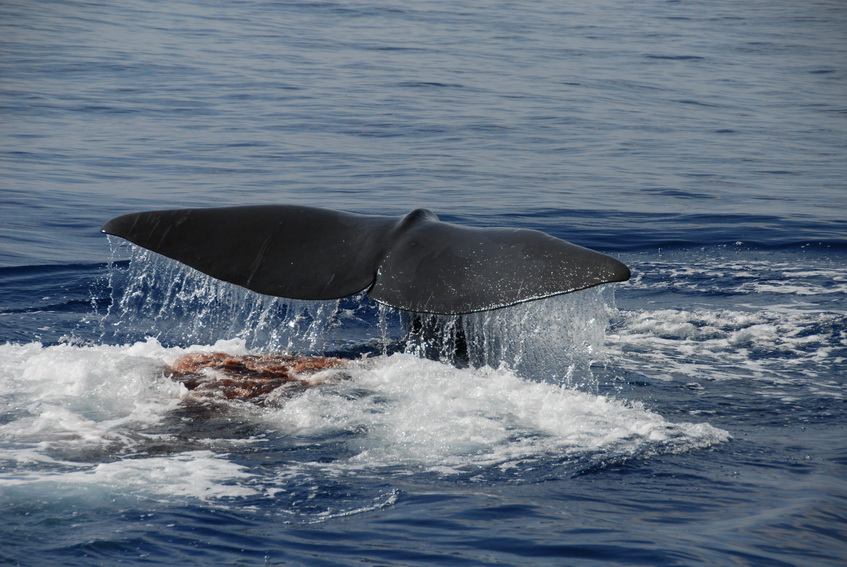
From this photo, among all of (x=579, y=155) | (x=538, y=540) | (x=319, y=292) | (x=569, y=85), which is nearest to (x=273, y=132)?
(x=579, y=155)

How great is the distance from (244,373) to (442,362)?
1067 mm

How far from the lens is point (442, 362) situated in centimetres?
568

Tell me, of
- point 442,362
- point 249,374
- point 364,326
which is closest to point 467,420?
point 442,362

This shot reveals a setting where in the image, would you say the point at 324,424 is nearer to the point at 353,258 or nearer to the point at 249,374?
the point at 249,374

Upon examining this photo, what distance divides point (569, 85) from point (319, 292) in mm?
19060

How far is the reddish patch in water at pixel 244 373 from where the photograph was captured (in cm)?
543

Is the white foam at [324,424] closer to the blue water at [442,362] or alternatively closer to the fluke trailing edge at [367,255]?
the blue water at [442,362]

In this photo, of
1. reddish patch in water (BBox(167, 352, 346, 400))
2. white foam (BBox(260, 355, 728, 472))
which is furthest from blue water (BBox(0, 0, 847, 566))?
reddish patch in water (BBox(167, 352, 346, 400))

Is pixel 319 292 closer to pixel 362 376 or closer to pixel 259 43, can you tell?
pixel 362 376

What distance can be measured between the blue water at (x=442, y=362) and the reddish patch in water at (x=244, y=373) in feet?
0.42

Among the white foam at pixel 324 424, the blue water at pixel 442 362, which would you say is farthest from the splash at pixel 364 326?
the white foam at pixel 324 424

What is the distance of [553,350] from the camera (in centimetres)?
707

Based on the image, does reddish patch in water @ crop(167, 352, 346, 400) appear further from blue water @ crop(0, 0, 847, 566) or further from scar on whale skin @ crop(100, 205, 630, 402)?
blue water @ crop(0, 0, 847, 566)

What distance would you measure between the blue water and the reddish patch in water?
128 mm
